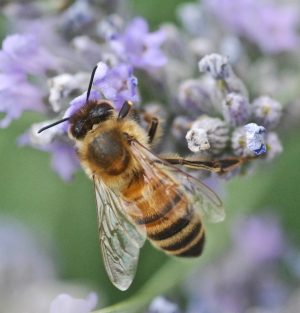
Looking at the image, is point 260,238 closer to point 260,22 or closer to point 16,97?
point 260,22

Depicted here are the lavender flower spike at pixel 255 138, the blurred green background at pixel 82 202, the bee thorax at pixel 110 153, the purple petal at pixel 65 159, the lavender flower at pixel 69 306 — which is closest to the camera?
the lavender flower at pixel 69 306

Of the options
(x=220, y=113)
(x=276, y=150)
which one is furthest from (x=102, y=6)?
(x=276, y=150)

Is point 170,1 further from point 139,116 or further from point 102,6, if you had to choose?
point 139,116

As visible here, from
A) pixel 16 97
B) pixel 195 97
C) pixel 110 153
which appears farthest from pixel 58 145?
pixel 195 97

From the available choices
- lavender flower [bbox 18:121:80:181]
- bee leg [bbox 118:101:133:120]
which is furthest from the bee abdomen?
lavender flower [bbox 18:121:80:181]

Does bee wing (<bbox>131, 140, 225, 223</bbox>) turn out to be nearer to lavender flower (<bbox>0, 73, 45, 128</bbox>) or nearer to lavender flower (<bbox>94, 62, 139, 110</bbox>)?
lavender flower (<bbox>94, 62, 139, 110</bbox>)

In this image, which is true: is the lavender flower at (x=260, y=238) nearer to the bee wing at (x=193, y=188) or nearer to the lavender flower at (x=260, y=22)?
the lavender flower at (x=260, y=22)

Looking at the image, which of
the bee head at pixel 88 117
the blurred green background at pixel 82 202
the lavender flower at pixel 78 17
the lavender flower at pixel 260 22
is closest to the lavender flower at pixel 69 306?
the bee head at pixel 88 117
